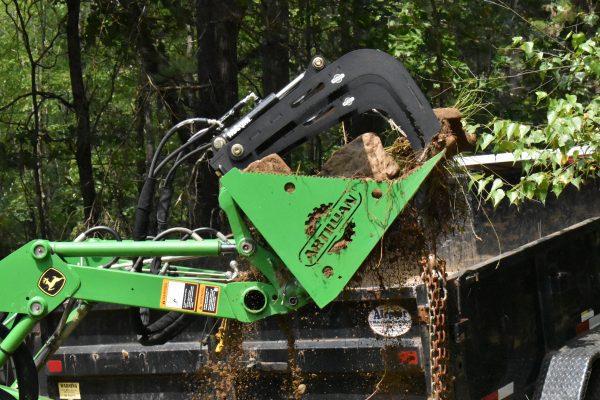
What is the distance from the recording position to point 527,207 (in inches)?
255

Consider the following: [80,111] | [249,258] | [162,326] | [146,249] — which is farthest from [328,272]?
[80,111]

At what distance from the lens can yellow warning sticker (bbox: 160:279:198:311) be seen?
3.93 m

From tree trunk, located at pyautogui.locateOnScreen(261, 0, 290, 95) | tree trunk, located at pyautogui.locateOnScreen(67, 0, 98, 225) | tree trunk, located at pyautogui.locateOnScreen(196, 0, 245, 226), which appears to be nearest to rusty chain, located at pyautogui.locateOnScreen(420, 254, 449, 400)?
tree trunk, located at pyautogui.locateOnScreen(196, 0, 245, 226)

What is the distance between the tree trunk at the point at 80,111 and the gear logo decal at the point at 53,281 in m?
6.74

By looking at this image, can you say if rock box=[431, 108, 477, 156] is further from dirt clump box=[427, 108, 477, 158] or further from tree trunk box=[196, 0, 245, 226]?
tree trunk box=[196, 0, 245, 226]

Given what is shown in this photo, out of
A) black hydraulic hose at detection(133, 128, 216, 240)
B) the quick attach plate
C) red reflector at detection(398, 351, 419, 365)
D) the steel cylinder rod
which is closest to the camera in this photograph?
the quick attach plate

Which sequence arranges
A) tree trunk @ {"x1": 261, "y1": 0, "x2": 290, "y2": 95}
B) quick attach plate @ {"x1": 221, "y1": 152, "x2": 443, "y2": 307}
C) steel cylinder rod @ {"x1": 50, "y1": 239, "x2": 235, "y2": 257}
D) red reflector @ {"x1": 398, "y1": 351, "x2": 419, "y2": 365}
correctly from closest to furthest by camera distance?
quick attach plate @ {"x1": 221, "y1": 152, "x2": 443, "y2": 307} → steel cylinder rod @ {"x1": 50, "y1": 239, "x2": 235, "y2": 257} → red reflector @ {"x1": 398, "y1": 351, "x2": 419, "y2": 365} → tree trunk @ {"x1": 261, "y1": 0, "x2": 290, "y2": 95}

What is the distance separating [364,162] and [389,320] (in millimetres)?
713

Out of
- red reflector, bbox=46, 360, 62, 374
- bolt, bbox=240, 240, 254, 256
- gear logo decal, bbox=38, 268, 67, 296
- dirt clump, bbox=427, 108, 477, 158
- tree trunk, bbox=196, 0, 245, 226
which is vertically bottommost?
red reflector, bbox=46, 360, 62, 374

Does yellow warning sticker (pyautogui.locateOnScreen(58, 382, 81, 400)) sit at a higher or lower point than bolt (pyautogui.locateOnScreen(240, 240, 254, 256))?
lower

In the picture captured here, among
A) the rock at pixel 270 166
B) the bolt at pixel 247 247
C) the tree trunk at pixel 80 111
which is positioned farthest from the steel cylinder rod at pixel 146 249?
the tree trunk at pixel 80 111

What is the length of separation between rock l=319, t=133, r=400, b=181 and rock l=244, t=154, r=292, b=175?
0.64 ft

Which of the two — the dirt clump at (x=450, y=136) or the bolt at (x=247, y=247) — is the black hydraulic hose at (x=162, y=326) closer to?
the bolt at (x=247, y=247)

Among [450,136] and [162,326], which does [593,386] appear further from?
[162,326]
